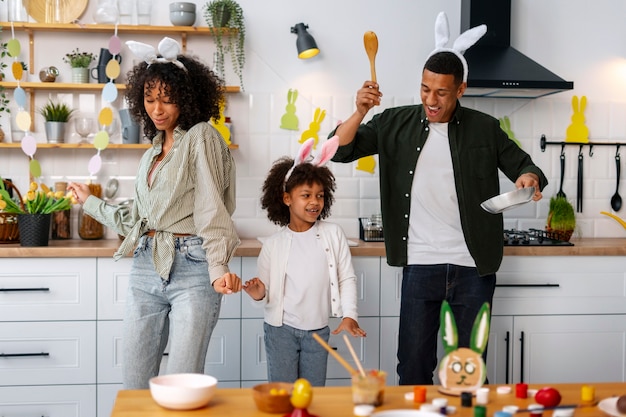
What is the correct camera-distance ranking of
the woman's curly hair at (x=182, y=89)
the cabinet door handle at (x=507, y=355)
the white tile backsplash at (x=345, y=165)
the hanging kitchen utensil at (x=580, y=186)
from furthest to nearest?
the hanging kitchen utensil at (x=580, y=186) → the white tile backsplash at (x=345, y=165) → the cabinet door handle at (x=507, y=355) → the woman's curly hair at (x=182, y=89)

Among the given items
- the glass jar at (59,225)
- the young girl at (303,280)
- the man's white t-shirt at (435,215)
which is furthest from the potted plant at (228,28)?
the man's white t-shirt at (435,215)

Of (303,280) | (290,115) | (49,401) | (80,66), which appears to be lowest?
(49,401)

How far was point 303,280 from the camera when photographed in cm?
298

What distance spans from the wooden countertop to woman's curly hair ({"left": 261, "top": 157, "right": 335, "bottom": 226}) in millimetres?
443

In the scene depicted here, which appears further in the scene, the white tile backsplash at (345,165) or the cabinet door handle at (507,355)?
the white tile backsplash at (345,165)

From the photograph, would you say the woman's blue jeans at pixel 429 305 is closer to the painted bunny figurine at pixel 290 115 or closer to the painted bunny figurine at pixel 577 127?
the painted bunny figurine at pixel 290 115

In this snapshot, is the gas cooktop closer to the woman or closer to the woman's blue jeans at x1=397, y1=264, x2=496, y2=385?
the woman's blue jeans at x1=397, y1=264, x2=496, y2=385

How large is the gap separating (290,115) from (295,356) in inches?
62.5

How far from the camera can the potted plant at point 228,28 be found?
4.01 meters

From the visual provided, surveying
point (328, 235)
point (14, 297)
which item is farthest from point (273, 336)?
point (14, 297)

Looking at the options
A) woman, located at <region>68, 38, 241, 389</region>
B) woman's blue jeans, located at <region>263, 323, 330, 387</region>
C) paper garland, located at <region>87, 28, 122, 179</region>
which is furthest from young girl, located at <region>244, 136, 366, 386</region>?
paper garland, located at <region>87, 28, 122, 179</region>

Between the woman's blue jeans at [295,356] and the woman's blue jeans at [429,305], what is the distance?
330mm

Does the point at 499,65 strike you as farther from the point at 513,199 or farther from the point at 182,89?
the point at 182,89

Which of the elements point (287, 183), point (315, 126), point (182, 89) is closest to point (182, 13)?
point (315, 126)
